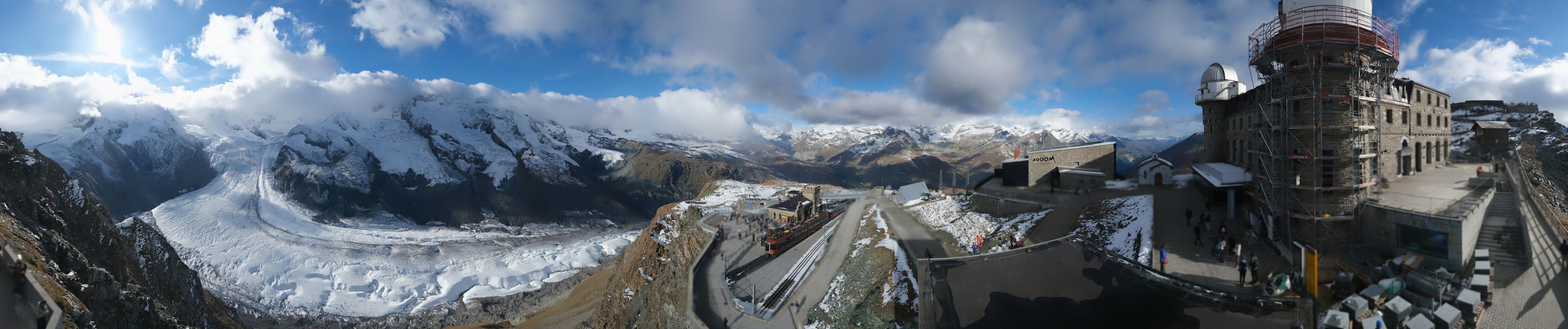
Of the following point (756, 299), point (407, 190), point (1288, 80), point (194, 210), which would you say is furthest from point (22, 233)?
point (407, 190)

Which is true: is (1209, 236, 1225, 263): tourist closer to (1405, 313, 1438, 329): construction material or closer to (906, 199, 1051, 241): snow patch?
(1405, 313, 1438, 329): construction material

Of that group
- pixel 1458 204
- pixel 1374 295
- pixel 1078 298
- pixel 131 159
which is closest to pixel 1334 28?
pixel 1458 204

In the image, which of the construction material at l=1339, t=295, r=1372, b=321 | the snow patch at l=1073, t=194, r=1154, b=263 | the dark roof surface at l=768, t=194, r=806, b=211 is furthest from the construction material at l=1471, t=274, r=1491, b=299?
the dark roof surface at l=768, t=194, r=806, b=211

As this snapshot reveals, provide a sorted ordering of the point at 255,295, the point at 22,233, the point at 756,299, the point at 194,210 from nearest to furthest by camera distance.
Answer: the point at 22,233 < the point at 756,299 < the point at 255,295 < the point at 194,210

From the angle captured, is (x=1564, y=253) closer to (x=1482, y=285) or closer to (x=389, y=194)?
(x=1482, y=285)

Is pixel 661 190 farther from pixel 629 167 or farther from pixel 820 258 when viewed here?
pixel 820 258
